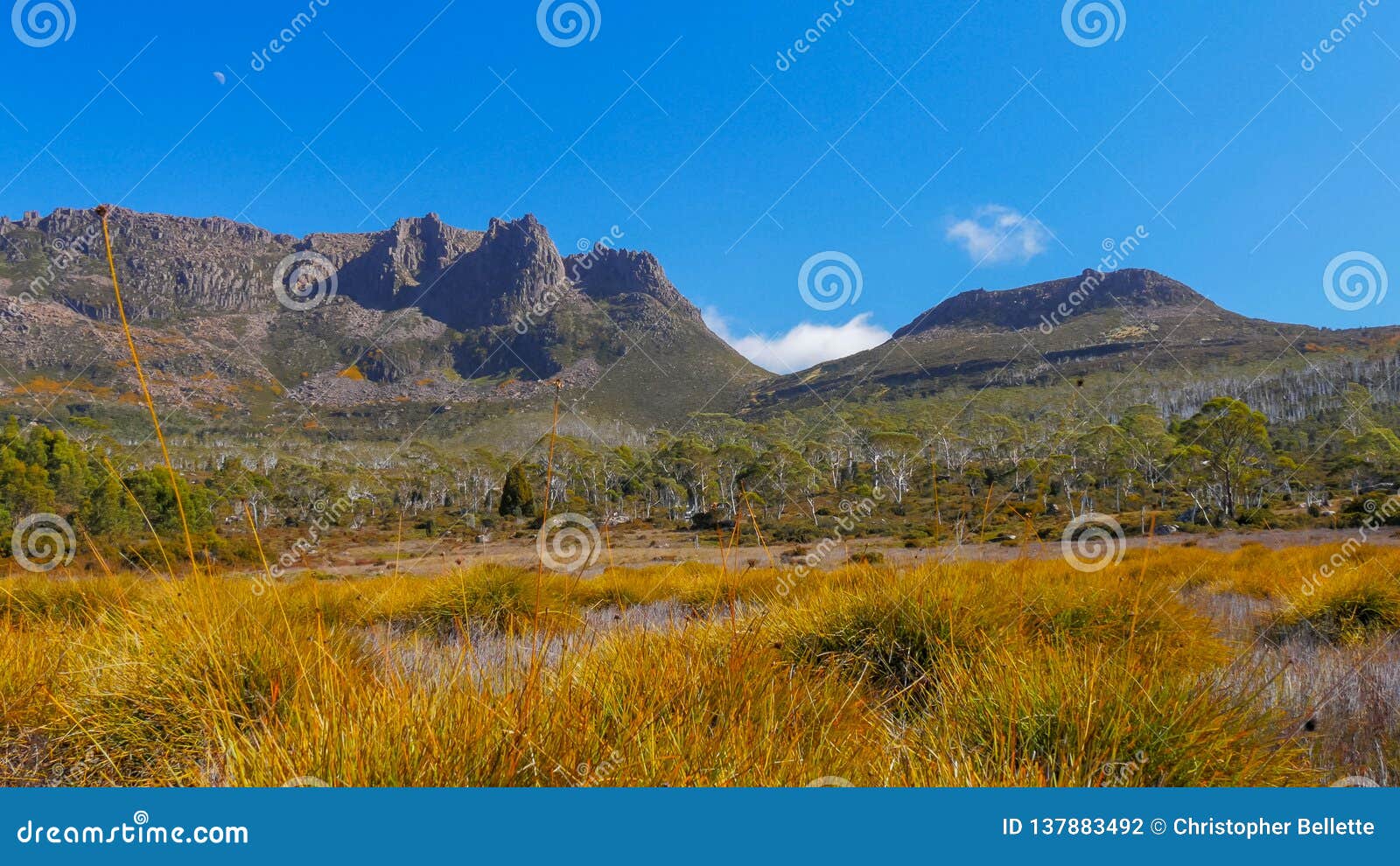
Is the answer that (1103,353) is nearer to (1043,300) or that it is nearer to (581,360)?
(1043,300)

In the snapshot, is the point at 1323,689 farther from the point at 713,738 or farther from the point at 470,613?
the point at 470,613

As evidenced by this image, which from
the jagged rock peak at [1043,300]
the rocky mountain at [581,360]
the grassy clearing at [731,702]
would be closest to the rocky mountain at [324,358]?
the rocky mountain at [581,360]

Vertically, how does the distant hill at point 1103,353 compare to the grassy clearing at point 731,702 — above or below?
above

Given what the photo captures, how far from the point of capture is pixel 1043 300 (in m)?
176

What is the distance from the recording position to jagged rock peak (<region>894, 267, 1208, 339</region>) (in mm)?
163500

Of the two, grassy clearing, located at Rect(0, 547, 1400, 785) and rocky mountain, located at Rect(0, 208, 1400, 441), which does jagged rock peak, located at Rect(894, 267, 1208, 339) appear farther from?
grassy clearing, located at Rect(0, 547, 1400, 785)

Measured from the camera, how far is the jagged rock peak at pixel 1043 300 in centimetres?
16350

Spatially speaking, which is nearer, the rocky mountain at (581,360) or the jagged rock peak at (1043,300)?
the rocky mountain at (581,360)

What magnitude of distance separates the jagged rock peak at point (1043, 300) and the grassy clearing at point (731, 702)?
17621cm

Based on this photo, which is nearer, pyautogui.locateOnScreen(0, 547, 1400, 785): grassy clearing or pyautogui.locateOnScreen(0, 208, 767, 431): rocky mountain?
pyautogui.locateOnScreen(0, 547, 1400, 785): grassy clearing

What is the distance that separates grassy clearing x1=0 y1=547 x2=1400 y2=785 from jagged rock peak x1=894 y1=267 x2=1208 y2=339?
17621 centimetres

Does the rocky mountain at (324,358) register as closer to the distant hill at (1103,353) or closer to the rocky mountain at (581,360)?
the rocky mountain at (581,360)

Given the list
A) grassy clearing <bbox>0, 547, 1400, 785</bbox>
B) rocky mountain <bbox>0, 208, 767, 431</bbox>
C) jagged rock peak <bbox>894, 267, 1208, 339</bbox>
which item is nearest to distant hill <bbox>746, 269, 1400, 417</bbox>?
jagged rock peak <bbox>894, 267, 1208, 339</bbox>

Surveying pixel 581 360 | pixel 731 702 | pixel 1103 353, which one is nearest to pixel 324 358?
pixel 581 360
